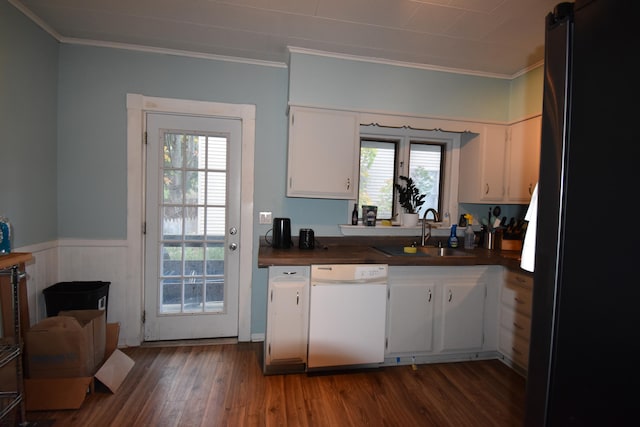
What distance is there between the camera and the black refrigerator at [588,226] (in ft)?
1.45

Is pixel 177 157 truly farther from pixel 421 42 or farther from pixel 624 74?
pixel 624 74

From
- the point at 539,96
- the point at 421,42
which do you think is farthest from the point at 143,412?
the point at 539,96

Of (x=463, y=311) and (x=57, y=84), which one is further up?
(x=57, y=84)

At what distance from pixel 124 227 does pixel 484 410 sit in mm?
3031

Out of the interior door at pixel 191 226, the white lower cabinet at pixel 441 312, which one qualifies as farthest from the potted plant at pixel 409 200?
the interior door at pixel 191 226

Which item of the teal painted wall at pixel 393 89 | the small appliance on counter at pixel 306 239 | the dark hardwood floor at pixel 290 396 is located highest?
the teal painted wall at pixel 393 89

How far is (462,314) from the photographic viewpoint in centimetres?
249

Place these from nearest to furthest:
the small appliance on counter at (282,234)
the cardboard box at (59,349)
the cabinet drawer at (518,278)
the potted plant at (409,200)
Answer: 1. the cardboard box at (59,349)
2. the cabinet drawer at (518,278)
3. the small appliance on counter at (282,234)
4. the potted plant at (409,200)

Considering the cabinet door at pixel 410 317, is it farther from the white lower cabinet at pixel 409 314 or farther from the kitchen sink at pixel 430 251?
the kitchen sink at pixel 430 251

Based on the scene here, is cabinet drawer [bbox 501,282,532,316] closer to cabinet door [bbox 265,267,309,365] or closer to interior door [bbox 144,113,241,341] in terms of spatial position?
cabinet door [bbox 265,267,309,365]

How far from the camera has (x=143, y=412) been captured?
Answer: 184 centimetres

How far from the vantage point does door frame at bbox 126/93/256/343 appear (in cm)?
255

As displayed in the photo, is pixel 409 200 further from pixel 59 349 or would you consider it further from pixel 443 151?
pixel 59 349

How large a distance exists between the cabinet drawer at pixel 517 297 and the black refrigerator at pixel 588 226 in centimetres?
207
